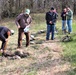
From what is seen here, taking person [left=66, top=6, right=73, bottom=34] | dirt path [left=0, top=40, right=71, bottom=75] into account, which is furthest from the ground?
person [left=66, top=6, right=73, bottom=34]

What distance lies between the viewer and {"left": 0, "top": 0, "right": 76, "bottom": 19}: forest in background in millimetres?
28312

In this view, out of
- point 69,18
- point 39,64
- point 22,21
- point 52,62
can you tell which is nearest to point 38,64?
point 39,64

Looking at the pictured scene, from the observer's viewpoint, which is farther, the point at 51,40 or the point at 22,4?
the point at 22,4

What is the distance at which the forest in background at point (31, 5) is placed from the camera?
92.9 feet

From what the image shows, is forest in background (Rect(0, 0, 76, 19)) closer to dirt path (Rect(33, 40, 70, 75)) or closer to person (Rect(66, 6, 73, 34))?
person (Rect(66, 6, 73, 34))

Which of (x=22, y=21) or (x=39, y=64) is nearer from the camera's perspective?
(x=39, y=64)

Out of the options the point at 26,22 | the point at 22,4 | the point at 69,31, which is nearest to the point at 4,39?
the point at 26,22

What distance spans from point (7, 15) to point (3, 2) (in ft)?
4.25

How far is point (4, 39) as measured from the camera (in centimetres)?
1142

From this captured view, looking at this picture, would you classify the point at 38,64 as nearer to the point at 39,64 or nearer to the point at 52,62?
the point at 39,64

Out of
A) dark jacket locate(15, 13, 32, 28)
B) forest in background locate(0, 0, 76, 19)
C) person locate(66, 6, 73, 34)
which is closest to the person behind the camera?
dark jacket locate(15, 13, 32, 28)

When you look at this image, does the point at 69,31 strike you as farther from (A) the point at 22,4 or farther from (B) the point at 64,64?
(A) the point at 22,4

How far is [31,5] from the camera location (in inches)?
1183

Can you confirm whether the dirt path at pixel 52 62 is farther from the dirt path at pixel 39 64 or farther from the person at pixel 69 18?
the person at pixel 69 18
